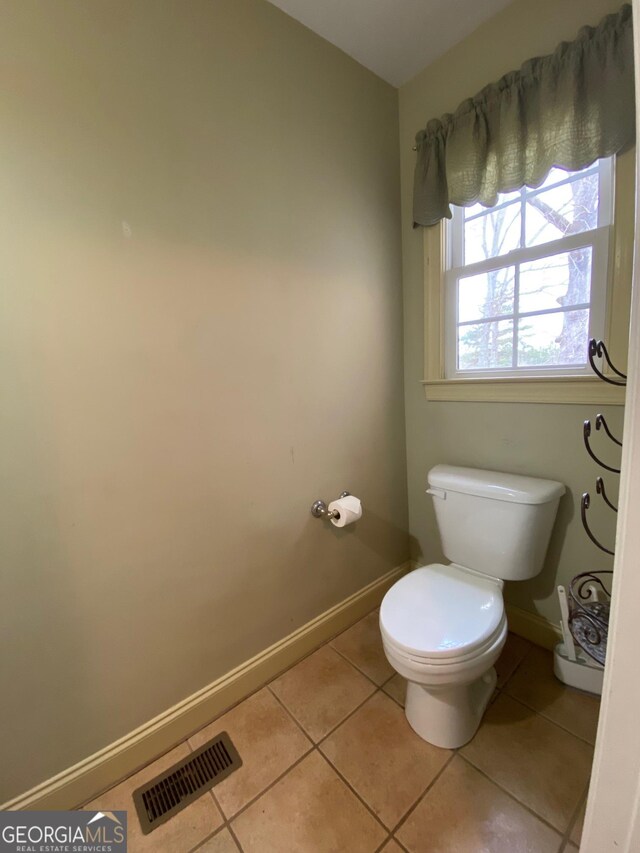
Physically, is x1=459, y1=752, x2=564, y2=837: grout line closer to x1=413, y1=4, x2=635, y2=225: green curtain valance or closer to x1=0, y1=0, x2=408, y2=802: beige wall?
x1=0, y1=0, x2=408, y2=802: beige wall

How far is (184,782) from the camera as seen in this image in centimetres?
107

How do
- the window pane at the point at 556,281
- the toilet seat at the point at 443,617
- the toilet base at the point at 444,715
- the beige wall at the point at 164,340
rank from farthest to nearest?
1. the window pane at the point at 556,281
2. the toilet base at the point at 444,715
3. the toilet seat at the point at 443,617
4. the beige wall at the point at 164,340

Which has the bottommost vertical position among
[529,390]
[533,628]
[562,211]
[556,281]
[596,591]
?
[533,628]

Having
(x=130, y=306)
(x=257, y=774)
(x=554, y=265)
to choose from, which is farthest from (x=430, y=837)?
(x=554, y=265)

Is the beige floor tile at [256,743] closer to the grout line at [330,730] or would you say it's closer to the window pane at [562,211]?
the grout line at [330,730]

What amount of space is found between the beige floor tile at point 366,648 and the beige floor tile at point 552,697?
18.2 inches

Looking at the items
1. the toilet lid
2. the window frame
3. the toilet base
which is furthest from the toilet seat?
the window frame

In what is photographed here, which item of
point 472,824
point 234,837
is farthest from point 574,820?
point 234,837

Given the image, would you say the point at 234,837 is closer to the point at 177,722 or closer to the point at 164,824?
the point at 164,824

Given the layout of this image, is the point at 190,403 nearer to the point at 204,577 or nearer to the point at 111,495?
the point at 111,495

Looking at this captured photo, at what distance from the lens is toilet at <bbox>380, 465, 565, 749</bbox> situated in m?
1.01

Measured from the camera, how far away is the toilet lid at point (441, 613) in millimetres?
1004

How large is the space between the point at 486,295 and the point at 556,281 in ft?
0.85

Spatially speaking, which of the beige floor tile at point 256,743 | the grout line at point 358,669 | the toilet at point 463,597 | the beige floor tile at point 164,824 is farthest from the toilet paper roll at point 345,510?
the beige floor tile at point 164,824
